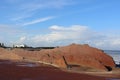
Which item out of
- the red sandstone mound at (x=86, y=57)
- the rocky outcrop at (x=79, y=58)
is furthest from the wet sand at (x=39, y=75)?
the red sandstone mound at (x=86, y=57)

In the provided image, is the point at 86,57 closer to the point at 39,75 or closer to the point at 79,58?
the point at 79,58

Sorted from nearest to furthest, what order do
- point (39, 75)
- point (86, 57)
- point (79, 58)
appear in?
point (39, 75) < point (86, 57) < point (79, 58)

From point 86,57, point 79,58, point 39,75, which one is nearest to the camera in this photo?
point 39,75

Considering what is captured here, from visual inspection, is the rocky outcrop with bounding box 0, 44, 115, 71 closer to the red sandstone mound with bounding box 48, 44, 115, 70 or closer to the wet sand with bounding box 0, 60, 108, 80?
the red sandstone mound with bounding box 48, 44, 115, 70

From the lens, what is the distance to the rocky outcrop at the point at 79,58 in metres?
41.1

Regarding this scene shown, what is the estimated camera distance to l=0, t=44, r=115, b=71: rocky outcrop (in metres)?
41.1

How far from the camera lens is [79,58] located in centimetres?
4203

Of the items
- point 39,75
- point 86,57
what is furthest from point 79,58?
point 39,75

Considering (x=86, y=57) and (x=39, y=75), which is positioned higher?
(x=86, y=57)

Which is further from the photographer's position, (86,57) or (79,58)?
(79,58)

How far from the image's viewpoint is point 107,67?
137ft

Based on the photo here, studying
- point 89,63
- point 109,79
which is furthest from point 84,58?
point 109,79

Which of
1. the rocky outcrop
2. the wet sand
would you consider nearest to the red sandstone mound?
the rocky outcrop

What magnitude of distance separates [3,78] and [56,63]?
16466mm
